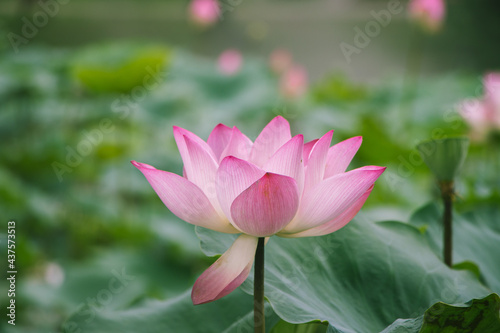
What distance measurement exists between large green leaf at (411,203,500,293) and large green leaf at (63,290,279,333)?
0.68ft

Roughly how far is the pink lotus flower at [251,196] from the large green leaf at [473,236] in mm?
237

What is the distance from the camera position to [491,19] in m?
3.14

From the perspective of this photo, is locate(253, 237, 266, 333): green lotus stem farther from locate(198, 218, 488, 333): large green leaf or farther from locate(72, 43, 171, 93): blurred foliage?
locate(72, 43, 171, 93): blurred foliage

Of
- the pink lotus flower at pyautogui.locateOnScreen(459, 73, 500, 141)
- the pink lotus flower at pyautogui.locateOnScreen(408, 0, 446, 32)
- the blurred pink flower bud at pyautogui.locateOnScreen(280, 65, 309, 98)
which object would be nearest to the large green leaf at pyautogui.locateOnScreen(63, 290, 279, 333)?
the pink lotus flower at pyautogui.locateOnScreen(459, 73, 500, 141)

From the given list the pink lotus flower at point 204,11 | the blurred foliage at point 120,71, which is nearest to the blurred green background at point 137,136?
the blurred foliage at point 120,71

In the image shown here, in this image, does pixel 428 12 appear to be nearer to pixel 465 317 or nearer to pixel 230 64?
pixel 230 64

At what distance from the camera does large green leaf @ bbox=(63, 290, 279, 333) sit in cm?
42

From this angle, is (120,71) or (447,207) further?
(120,71)

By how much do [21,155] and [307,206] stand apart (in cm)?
162

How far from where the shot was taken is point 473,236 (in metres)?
0.54

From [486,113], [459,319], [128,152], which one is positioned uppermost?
[128,152]

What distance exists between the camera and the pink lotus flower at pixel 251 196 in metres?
0.29

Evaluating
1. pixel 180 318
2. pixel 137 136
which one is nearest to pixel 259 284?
pixel 180 318

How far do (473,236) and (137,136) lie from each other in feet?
7.65
